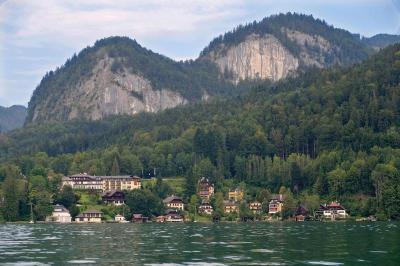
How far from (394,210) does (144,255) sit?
343ft

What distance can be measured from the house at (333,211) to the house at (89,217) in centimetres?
5206

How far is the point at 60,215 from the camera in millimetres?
171750

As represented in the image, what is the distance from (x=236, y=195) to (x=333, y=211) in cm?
3122

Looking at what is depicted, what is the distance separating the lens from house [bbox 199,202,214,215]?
182875 mm

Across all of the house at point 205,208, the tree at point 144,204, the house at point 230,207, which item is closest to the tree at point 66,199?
the tree at point 144,204

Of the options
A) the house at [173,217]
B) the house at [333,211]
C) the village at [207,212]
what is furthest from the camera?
the house at [173,217]

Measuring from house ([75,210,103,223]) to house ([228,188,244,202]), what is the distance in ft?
118

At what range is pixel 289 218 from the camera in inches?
6816

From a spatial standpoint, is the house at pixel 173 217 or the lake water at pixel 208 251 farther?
the house at pixel 173 217

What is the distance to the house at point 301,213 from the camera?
17238cm

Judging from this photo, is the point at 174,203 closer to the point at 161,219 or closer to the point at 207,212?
the point at 207,212

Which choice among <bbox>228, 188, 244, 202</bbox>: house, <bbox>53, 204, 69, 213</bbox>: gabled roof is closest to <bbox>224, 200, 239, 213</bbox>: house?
<bbox>228, 188, 244, 202</bbox>: house

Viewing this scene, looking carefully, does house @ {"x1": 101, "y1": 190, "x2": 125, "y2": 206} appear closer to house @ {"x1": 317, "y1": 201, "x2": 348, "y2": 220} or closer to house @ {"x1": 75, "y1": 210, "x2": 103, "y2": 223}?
house @ {"x1": 75, "y1": 210, "x2": 103, "y2": 223}

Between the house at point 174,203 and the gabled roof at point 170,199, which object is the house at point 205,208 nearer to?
the house at point 174,203
